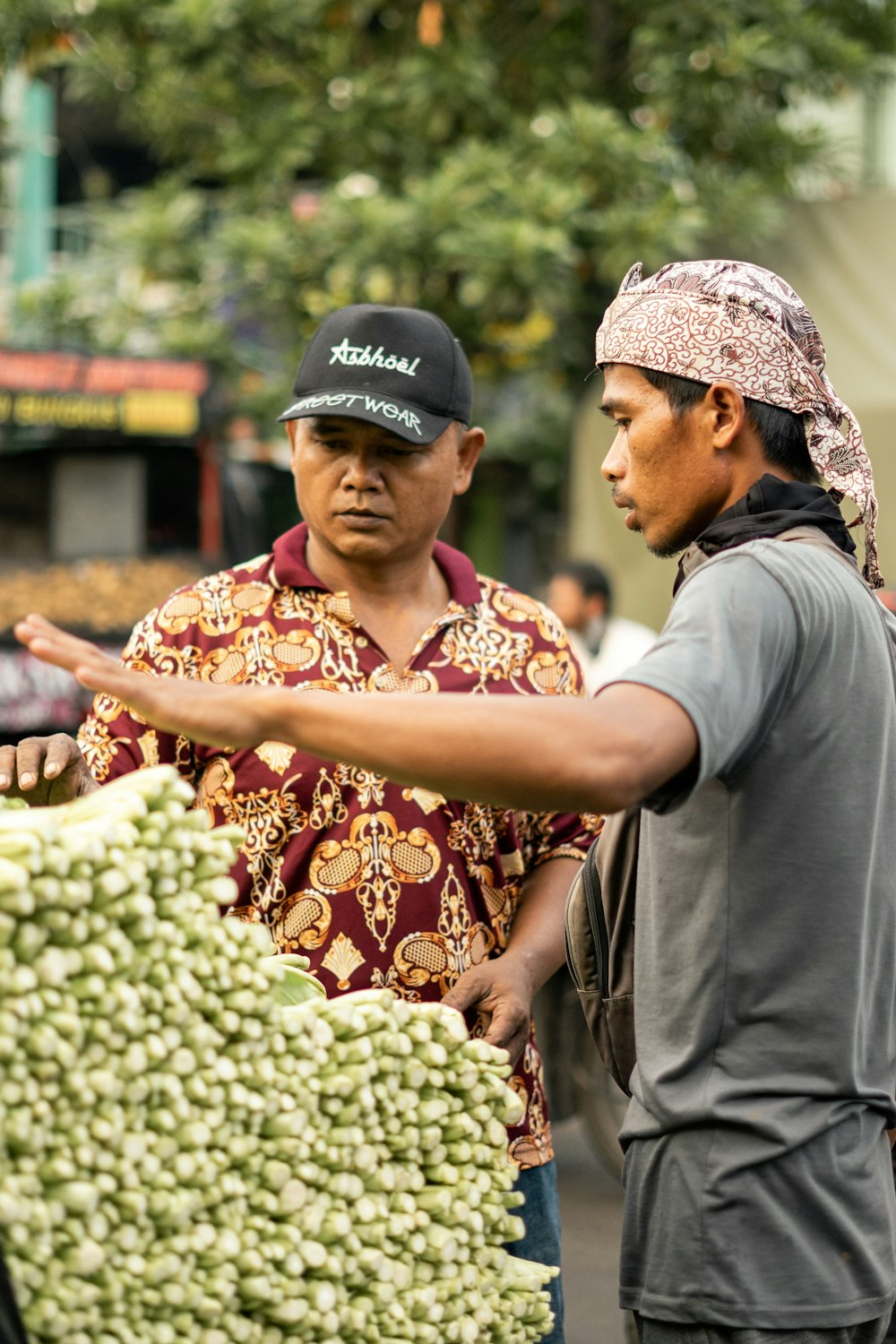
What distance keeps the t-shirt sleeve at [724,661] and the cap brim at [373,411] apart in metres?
0.84

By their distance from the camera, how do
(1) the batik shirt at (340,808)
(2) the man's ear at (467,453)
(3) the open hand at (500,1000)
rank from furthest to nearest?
(2) the man's ear at (467,453) < (1) the batik shirt at (340,808) < (3) the open hand at (500,1000)

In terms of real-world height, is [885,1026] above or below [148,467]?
below

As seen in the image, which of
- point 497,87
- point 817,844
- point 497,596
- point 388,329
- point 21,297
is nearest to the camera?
point 817,844

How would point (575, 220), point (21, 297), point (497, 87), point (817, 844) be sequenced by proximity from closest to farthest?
1. point (817, 844)
2. point (575, 220)
3. point (497, 87)
4. point (21, 297)

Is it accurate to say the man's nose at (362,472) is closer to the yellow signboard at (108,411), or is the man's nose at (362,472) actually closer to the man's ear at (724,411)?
the man's ear at (724,411)

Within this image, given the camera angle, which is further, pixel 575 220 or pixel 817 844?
pixel 575 220

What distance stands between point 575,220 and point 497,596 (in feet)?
15.8

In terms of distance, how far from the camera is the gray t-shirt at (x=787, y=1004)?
1719 mm

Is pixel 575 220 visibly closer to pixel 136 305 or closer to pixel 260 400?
pixel 260 400

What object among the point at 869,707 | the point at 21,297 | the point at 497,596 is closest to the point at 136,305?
the point at 21,297

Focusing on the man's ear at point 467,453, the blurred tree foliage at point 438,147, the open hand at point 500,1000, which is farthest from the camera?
the blurred tree foliage at point 438,147

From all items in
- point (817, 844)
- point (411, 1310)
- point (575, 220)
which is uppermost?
A: point (575, 220)

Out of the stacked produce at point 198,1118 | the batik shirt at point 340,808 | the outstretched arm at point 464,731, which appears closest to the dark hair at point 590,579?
the batik shirt at point 340,808

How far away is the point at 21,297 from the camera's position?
8391mm
